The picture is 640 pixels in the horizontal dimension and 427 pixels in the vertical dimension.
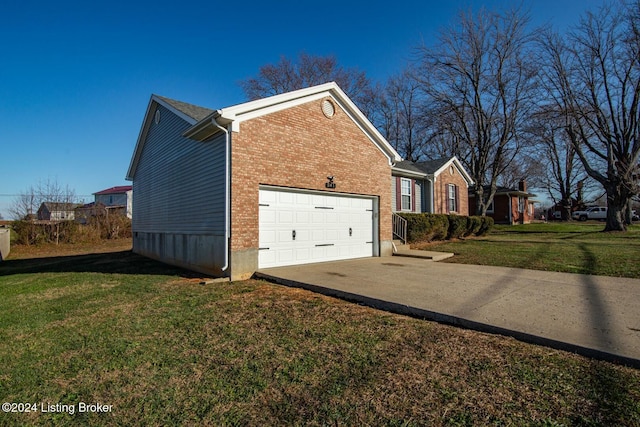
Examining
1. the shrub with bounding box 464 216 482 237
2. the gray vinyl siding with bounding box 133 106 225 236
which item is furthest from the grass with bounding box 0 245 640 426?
the shrub with bounding box 464 216 482 237

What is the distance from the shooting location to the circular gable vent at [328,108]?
10.0m

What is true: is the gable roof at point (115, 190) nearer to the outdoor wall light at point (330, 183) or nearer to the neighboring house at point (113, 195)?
the neighboring house at point (113, 195)

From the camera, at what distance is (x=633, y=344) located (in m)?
3.31

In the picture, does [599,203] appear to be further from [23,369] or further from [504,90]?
[23,369]

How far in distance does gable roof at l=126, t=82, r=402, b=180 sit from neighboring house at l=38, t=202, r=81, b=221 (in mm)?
15105

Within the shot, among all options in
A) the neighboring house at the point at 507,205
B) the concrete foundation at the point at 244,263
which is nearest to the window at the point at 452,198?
the neighboring house at the point at 507,205

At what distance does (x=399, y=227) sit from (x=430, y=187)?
647cm

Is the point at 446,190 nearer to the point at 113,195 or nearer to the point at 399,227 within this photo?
the point at 399,227

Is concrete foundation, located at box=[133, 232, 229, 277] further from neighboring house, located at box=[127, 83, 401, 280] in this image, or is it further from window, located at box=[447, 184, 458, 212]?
window, located at box=[447, 184, 458, 212]

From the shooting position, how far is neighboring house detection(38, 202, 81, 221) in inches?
924

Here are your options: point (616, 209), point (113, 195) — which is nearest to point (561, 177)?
point (616, 209)

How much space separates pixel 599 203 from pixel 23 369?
68.5m

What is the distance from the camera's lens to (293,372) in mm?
3104

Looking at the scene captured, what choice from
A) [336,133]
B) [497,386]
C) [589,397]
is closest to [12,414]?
[497,386]
